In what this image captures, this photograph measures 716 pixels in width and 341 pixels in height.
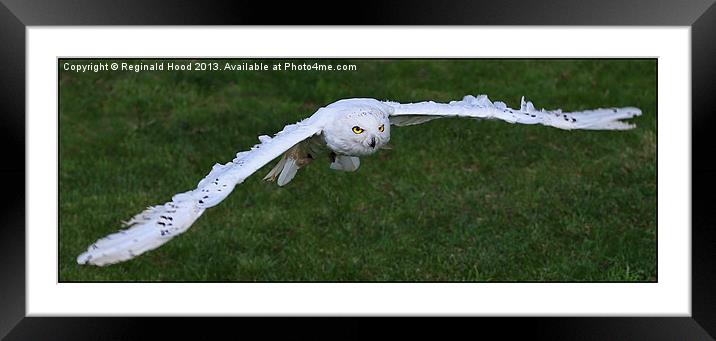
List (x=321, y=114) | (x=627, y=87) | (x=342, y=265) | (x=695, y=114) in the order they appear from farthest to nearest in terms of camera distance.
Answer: (x=627, y=87) < (x=342, y=265) < (x=695, y=114) < (x=321, y=114)

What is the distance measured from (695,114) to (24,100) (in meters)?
3.27

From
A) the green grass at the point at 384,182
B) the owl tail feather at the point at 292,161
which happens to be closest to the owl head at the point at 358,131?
the owl tail feather at the point at 292,161

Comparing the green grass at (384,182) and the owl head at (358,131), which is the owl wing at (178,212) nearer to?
the owl head at (358,131)

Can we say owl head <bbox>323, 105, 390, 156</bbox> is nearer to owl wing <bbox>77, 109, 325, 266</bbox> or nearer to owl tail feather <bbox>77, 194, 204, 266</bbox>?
owl wing <bbox>77, 109, 325, 266</bbox>

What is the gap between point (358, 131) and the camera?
4.76m

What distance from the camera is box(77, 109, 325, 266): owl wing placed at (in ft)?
13.1

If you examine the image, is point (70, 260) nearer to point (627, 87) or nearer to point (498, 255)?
point (498, 255)

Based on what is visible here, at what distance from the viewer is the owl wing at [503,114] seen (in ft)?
16.5

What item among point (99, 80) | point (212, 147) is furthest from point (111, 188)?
point (99, 80)

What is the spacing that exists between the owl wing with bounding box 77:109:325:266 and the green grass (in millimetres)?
2656

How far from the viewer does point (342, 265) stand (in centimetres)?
729

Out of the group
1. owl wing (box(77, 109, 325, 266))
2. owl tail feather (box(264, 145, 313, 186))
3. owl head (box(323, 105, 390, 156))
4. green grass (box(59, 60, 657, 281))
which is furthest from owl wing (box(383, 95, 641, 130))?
green grass (box(59, 60, 657, 281))

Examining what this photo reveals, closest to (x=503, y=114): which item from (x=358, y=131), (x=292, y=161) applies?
(x=358, y=131)

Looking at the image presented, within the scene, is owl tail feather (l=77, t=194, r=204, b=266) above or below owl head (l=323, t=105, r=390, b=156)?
below
